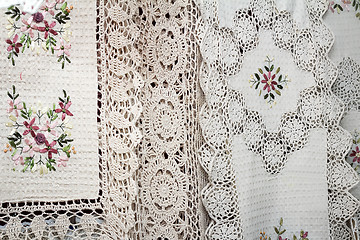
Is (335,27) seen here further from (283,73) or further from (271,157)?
(271,157)

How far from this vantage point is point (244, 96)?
1.23 m

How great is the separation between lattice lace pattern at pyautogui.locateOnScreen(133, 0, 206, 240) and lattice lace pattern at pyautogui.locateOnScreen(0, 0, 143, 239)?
66 millimetres

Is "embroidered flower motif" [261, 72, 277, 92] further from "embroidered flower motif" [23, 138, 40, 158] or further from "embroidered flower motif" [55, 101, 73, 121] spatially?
"embroidered flower motif" [23, 138, 40, 158]

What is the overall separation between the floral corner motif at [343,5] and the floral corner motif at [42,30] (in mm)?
848

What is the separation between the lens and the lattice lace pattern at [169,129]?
3.86ft

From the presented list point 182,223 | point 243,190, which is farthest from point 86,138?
point 243,190

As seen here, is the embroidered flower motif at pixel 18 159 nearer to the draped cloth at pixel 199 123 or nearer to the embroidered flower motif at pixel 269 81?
the draped cloth at pixel 199 123

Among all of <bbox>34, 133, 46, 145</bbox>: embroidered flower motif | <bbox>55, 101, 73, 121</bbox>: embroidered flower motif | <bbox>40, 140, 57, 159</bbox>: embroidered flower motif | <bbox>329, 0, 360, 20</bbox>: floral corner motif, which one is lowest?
<bbox>40, 140, 57, 159</bbox>: embroidered flower motif

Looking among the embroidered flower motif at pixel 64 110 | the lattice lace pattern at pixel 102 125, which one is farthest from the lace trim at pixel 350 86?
the embroidered flower motif at pixel 64 110

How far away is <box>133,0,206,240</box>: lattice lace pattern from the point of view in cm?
118

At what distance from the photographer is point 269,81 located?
127 cm

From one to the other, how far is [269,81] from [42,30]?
2.26 ft

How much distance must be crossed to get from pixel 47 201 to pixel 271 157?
2.21 ft

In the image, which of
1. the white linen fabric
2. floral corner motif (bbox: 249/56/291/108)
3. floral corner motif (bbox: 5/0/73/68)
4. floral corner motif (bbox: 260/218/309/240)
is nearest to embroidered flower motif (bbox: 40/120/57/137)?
floral corner motif (bbox: 5/0/73/68)
